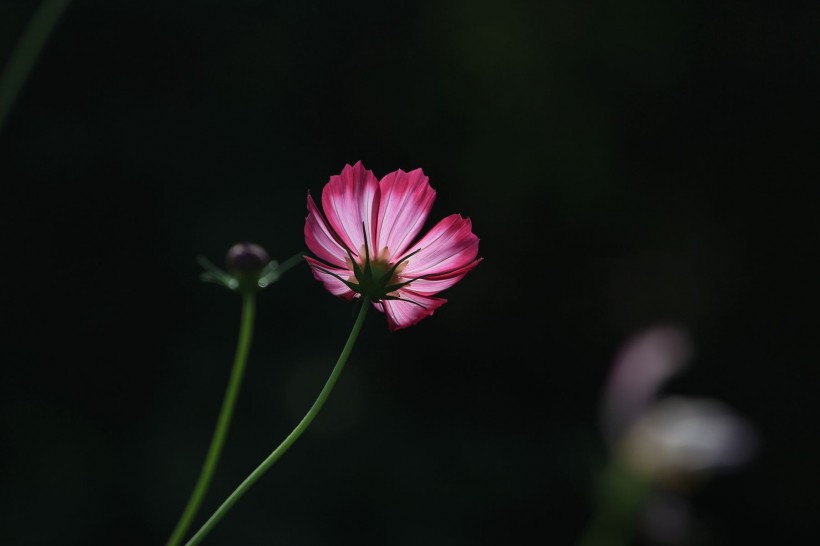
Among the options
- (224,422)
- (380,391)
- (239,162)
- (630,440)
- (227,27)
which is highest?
(227,27)

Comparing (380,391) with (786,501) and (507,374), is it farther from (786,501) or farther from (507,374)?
(786,501)

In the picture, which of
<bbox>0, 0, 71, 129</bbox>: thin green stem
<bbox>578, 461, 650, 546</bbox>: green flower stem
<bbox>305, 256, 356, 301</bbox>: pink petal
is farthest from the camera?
<bbox>0, 0, 71, 129</bbox>: thin green stem

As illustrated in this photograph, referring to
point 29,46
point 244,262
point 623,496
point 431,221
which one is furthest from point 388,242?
point 29,46

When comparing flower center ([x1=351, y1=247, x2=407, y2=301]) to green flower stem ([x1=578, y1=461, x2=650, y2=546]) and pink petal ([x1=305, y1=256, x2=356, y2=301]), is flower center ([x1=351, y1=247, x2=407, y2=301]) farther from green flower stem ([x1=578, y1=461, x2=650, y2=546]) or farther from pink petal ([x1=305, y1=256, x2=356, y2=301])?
green flower stem ([x1=578, y1=461, x2=650, y2=546])

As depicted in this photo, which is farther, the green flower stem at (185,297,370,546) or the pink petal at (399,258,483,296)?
the pink petal at (399,258,483,296)

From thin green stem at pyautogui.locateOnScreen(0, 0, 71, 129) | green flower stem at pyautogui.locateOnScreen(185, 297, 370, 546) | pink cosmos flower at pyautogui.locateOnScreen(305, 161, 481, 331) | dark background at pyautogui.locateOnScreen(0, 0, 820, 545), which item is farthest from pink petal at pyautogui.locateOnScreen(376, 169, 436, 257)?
thin green stem at pyautogui.locateOnScreen(0, 0, 71, 129)

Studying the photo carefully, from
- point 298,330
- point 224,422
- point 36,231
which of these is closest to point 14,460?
point 36,231
